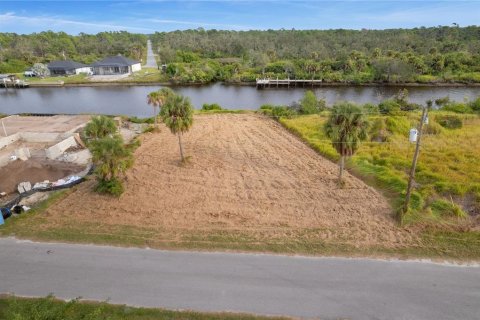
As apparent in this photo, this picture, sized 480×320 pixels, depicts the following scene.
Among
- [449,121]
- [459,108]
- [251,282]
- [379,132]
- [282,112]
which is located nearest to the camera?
Answer: [251,282]

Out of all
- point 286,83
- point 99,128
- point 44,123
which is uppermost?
point 99,128

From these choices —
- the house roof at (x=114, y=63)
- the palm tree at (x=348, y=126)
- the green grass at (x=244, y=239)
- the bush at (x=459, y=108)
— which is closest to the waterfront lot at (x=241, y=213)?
the green grass at (x=244, y=239)

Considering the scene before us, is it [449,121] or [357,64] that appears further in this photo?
[357,64]

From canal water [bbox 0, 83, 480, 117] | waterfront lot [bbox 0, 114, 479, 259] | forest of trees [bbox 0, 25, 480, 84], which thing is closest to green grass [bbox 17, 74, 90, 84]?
canal water [bbox 0, 83, 480, 117]

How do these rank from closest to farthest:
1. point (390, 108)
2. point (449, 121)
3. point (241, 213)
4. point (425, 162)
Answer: point (241, 213), point (425, 162), point (449, 121), point (390, 108)

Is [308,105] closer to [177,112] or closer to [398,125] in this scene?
[398,125]

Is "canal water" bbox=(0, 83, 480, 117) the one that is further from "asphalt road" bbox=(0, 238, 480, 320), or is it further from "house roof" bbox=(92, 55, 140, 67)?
"asphalt road" bbox=(0, 238, 480, 320)

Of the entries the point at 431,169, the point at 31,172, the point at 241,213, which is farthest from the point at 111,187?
the point at 431,169
